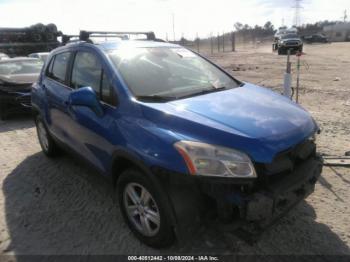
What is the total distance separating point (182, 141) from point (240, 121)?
50cm

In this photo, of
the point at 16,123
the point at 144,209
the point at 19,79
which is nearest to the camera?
the point at 144,209

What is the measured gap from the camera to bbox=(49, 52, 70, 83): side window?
13.8 feet

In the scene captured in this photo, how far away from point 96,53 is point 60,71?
3.75 feet

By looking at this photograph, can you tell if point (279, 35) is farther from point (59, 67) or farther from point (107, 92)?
point (107, 92)

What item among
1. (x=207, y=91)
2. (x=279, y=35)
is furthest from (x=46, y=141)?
(x=279, y=35)

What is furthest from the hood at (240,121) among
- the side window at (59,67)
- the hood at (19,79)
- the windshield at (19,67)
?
the windshield at (19,67)

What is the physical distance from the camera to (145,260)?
280cm

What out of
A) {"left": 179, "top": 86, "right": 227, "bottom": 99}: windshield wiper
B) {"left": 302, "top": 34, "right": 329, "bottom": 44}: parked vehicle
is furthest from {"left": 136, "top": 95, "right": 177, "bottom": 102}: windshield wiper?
{"left": 302, "top": 34, "right": 329, "bottom": 44}: parked vehicle

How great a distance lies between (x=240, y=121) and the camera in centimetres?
256

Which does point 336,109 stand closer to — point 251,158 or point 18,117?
point 251,158

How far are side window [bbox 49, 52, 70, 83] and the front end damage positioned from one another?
7.81 ft

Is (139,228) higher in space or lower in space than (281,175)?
lower

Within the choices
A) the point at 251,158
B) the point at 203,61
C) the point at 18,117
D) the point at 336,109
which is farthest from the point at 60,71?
the point at 336,109

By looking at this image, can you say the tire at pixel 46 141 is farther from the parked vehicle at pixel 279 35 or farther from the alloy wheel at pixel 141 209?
the parked vehicle at pixel 279 35
